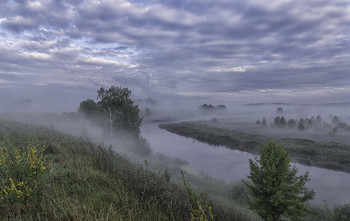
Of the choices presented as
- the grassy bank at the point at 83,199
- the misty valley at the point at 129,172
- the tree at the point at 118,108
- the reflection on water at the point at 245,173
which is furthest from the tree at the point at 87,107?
the grassy bank at the point at 83,199

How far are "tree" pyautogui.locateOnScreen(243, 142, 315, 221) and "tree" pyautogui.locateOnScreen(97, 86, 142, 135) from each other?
2554 cm

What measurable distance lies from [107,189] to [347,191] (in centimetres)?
3565

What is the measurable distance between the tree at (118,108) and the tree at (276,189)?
25.5 m

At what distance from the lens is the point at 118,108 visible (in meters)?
35.7

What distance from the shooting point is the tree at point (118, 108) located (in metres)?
34.6

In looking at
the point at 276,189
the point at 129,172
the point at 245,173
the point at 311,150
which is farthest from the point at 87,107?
the point at 311,150

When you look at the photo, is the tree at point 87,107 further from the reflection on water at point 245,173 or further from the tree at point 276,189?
the tree at point 276,189

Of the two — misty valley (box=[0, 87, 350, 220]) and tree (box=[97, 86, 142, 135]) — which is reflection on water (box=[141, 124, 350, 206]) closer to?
misty valley (box=[0, 87, 350, 220])

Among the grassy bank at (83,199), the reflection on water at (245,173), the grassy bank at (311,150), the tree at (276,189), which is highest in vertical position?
the grassy bank at (83,199)

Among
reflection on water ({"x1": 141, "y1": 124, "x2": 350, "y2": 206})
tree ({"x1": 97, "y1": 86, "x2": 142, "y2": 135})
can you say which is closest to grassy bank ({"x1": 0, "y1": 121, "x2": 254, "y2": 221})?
reflection on water ({"x1": 141, "y1": 124, "x2": 350, "y2": 206})

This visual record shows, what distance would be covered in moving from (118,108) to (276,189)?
28.0 meters

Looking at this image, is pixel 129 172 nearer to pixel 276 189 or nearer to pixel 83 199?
pixel 83 199

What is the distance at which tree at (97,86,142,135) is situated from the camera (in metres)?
34.6

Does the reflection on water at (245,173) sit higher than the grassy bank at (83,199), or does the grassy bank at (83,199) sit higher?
the grassy bank at (83,199)
